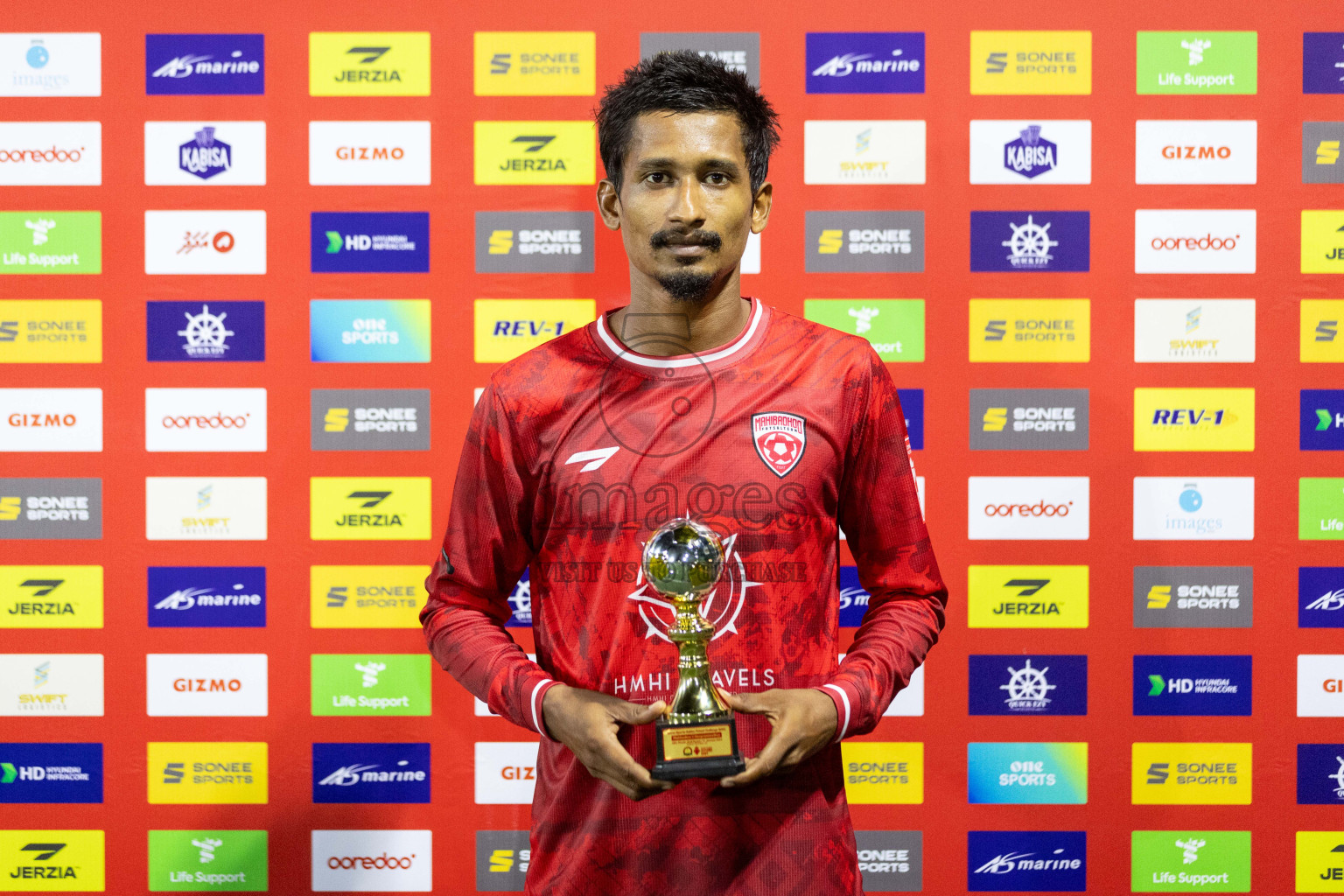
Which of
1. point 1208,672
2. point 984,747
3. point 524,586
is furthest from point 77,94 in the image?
point 1208,672

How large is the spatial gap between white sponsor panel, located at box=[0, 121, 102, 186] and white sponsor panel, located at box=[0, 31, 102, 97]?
2.7 inches

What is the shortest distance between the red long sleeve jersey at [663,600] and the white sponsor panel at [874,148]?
0.94 metres

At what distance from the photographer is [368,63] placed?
6.72ft

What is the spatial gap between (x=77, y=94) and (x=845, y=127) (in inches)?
65.9

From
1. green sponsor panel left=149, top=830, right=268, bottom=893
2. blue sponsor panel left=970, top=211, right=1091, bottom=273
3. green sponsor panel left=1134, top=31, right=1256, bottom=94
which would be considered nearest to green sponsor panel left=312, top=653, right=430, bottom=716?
green sponsor panel left=149, top=830, right=268, bottom=893

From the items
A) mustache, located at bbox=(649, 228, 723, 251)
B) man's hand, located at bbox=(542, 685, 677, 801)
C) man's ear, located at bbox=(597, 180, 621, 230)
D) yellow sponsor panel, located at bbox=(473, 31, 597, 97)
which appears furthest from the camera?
yellow sponsor panel, located at bbox=(473, 31, 597, 97)

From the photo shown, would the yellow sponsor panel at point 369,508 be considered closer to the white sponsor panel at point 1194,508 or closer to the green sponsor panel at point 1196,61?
the white sponsor panel at point 1194,508

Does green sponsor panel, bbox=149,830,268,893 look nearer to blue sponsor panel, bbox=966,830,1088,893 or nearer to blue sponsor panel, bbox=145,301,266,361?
blue sponsor panel, bbox=145,301,266,361

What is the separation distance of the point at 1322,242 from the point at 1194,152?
0.34 metres

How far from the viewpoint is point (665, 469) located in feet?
3.81

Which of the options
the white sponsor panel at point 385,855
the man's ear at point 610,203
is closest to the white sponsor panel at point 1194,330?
the man's ear at point 610,203

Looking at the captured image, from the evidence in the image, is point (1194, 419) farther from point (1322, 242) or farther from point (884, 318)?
point (884, 318)

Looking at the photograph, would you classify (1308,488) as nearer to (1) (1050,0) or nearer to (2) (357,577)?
(1) (1050,0)

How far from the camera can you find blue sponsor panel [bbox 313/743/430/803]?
2.09 meters
